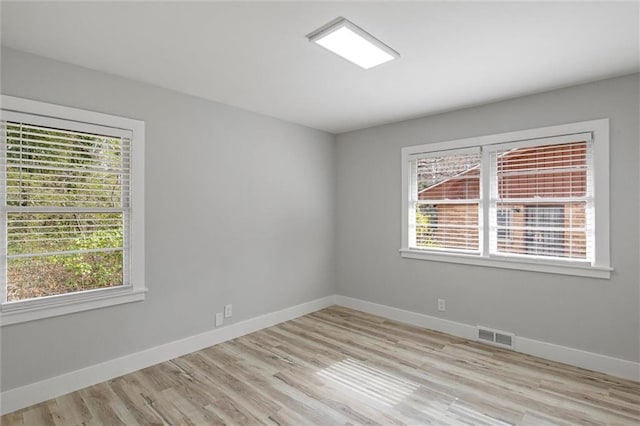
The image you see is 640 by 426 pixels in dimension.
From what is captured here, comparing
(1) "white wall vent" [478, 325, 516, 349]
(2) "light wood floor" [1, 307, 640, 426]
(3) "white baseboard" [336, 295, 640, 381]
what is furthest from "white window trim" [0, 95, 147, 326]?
(1) "white wall vent" [478, 325, 516, 349]

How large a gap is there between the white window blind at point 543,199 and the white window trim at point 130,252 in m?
3.52

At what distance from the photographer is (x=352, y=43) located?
92.3 inches

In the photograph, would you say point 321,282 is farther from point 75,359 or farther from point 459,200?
point 75,359

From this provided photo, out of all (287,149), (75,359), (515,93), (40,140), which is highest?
(515,93)

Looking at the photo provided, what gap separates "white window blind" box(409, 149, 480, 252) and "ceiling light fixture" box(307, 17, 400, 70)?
5.93 feet

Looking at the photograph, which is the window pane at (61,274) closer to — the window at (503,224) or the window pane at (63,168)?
the window pane at (63,168)

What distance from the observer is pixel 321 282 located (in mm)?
4910

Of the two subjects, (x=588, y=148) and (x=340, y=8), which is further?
(x=588, y=148)

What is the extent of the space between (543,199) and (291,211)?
2.82m

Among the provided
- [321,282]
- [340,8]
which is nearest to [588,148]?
[340,8]

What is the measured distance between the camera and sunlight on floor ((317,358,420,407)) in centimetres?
261

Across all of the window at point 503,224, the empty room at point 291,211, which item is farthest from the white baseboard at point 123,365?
the window at point 503,224

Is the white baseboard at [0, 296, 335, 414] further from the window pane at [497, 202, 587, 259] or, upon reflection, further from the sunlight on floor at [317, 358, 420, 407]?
the window pane at [497, 202, 587, 259]

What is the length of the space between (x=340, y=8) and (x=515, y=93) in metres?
2.26
